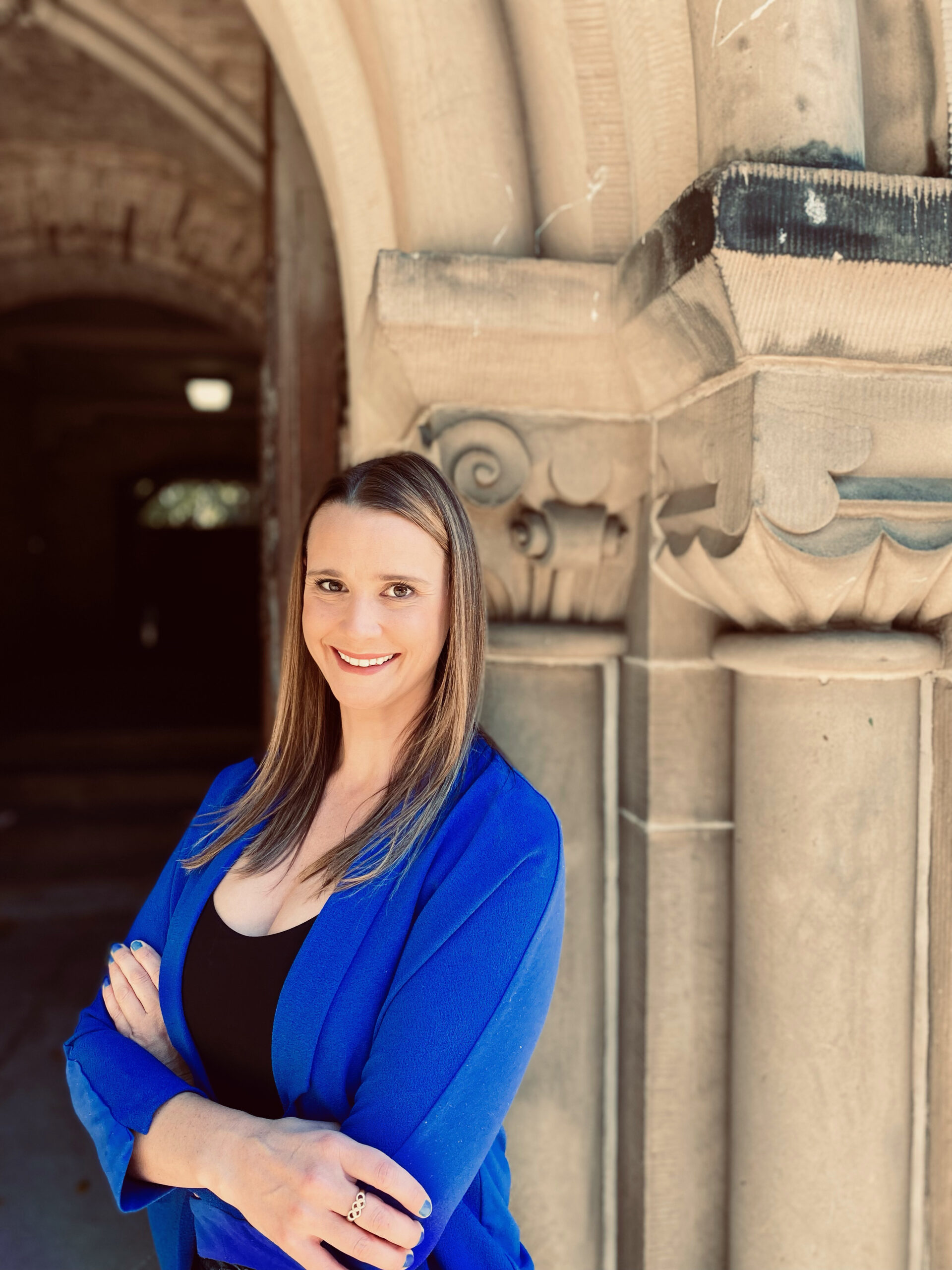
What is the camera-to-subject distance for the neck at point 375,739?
0.86m

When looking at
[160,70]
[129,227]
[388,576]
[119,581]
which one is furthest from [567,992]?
[119,581]

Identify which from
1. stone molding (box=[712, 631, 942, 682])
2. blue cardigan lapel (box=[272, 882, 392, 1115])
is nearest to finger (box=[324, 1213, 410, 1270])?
blue cardigan lapel (box=[272, 882, 392, 1115])

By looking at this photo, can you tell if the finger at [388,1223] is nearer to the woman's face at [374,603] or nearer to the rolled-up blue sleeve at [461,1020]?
the rolled-up blue sleeve at [461,1020]

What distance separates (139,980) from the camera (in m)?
0.87

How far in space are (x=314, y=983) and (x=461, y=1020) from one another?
0.43 ft

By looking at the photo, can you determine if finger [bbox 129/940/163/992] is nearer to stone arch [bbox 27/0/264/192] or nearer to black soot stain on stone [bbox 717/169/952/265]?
black soot stain on stone [bbox 717/169/952/265]

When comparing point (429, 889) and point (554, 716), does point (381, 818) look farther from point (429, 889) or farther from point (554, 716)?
point (554, 716)

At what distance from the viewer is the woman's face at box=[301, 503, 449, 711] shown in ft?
2.60

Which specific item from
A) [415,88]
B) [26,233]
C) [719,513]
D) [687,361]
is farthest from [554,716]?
[26,233]

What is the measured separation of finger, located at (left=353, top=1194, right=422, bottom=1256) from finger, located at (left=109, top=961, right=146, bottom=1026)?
322mm

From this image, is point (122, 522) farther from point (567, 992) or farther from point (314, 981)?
point (314, 981)

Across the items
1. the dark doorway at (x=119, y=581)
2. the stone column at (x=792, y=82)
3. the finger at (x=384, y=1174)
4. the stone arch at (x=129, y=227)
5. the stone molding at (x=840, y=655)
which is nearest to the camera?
the finger at (x=384, y=1174)

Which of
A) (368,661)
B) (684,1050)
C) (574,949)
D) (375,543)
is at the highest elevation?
(375,543)

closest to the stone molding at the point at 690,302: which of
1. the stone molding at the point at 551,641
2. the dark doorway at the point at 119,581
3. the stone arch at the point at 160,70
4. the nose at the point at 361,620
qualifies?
the stone molding at the point at 551,641
